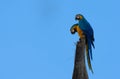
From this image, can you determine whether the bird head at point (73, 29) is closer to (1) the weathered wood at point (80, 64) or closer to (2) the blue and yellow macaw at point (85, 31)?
(2) the blue and yellow macaw at point (85, 31)

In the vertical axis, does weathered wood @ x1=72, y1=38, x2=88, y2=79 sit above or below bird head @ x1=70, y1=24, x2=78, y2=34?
below

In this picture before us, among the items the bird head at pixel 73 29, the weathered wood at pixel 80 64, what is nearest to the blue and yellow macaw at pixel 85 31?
the bird head at pixel 73 29

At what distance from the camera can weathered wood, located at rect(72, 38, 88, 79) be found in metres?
10.1

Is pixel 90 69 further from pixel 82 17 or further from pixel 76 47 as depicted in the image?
pixel 82 17

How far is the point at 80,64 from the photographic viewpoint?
1036cm

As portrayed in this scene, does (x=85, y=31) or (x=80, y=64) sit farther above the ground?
(x=85, y=31)

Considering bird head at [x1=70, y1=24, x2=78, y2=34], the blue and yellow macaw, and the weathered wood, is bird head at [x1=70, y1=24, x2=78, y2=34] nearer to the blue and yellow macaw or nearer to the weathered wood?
the blue and yellow macaw

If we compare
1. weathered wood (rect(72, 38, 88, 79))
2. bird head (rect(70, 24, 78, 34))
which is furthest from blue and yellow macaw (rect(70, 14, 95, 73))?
weathered wood (rect(72, 38, 88, 79))

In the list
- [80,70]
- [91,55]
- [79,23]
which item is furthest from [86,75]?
[79,23]

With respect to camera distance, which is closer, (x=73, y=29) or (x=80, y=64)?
(x=80, y=64)

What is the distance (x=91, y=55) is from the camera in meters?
12.1

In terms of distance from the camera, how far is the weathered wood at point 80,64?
10117mm

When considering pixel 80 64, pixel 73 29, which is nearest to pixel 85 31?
pixel 73 29

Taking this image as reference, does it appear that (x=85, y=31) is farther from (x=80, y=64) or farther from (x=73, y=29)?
(x=80, y=64)
